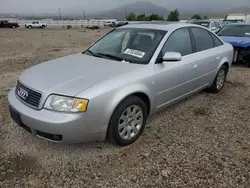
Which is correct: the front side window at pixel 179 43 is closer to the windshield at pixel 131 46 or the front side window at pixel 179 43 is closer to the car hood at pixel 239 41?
the windshield at pixel 131 46

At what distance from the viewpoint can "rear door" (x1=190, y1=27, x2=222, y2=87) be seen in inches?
162

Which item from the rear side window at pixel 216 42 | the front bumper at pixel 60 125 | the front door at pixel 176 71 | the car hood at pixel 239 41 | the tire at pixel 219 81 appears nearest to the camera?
the front bumper at pixel 60 125

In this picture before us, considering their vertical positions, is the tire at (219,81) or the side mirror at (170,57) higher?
the side mirror at (170,57)

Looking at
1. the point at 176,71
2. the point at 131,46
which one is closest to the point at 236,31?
the point at 176,71

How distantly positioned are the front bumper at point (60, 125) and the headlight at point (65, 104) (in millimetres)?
52

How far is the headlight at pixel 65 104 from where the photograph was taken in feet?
8.30

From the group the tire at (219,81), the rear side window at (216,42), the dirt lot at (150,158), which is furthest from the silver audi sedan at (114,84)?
the tire at (219,81)

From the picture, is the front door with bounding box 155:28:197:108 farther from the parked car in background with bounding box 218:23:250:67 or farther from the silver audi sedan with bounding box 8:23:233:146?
the parked car in background with bounding box 218:23:250:67

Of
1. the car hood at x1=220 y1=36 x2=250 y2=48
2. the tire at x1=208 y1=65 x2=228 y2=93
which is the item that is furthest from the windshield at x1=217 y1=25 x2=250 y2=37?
the tire at x1=208 y1=65 x2=228 y2=93

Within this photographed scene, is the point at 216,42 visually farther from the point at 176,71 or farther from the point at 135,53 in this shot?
the point at 135,53

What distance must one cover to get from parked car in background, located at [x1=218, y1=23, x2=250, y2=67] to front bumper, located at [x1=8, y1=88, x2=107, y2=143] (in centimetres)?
613

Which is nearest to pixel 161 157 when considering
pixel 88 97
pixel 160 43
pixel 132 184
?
pixel 132 184

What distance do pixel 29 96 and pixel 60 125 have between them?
0.59 metres

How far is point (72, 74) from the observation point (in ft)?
9.69
